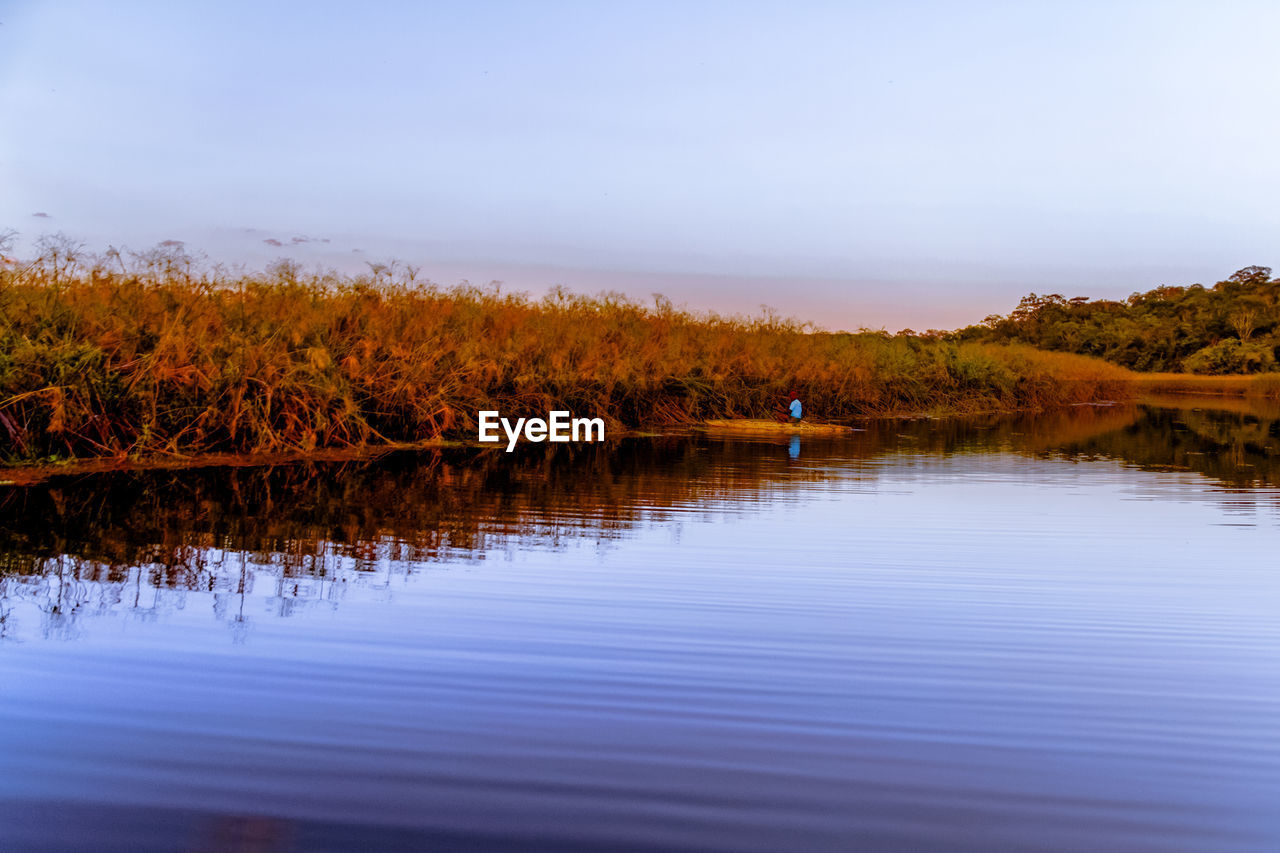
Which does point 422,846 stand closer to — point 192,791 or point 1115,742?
point 192,791

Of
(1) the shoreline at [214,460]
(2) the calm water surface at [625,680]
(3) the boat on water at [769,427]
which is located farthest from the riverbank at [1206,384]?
(2) the calm water surface at [625,680]

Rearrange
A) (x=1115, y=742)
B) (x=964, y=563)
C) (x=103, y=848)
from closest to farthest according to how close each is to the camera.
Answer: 1. (x=103, y=848)
2. (x=1115, y=742)
3. (x=964, y=563)

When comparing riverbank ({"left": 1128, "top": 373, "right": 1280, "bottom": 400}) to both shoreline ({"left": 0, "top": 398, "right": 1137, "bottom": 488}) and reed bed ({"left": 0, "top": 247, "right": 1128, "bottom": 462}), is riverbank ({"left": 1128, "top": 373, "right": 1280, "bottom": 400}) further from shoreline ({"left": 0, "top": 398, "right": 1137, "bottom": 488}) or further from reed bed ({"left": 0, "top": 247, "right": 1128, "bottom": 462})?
shoreline ({"left": 0, "top": 398, "right": 1137, "bottom": 488})

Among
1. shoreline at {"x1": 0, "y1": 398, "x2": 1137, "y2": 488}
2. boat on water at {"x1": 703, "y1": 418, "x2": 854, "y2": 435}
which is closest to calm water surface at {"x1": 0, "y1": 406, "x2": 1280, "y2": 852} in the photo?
shoreline at {"x1": 0, "y1": 398, "x2": 1137, "y2": 488}

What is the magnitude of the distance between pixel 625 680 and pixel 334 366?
36.6ft

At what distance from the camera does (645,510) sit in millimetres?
10180

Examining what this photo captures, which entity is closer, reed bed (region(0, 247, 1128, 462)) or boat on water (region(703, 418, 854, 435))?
reed bed (region(0, 247, 1128, 462))

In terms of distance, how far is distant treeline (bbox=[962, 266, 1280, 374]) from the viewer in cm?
7406

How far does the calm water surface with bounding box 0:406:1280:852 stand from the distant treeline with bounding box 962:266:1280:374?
2554 inches

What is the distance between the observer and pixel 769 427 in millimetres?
21875

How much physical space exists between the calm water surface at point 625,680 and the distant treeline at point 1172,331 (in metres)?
64.9

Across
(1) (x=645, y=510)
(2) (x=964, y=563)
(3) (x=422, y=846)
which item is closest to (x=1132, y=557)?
(2) (x=964, y=563)

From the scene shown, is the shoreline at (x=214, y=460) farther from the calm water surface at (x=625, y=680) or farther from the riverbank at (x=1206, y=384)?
the riverbank at (x=1206, y=384)

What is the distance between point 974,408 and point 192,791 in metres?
31.3
